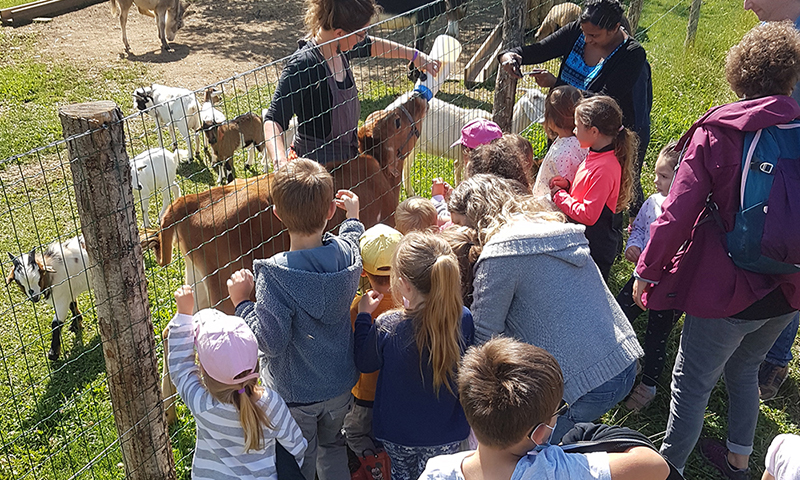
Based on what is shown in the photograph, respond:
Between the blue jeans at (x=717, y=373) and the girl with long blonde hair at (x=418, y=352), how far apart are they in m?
1.17

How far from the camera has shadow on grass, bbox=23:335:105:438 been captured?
4.06 m

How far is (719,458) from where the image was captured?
3.71 metres

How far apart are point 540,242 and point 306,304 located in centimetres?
94

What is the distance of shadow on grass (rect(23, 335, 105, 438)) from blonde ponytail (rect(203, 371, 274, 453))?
1.86 metres

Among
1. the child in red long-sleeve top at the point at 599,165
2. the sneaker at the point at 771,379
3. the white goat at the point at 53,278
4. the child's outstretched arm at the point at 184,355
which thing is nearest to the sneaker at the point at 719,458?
the sneaker at the point at 771,379

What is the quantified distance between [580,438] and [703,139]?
1.38 m

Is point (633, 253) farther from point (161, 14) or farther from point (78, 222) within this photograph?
point (161, 14)

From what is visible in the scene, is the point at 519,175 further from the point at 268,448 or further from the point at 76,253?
the point at 76,253

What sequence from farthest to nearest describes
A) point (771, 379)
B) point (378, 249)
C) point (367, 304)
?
point (771, 379), point (378, 249), point (367, 304)

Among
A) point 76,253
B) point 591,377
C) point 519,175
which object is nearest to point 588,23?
point 519,175

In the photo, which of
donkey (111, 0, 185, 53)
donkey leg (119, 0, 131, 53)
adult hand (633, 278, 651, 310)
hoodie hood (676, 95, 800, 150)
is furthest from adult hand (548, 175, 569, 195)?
donkey leg (119, 0, 131, 53)

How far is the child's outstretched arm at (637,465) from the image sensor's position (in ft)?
6.33

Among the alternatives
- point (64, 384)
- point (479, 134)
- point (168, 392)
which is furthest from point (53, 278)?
point (479, 134)

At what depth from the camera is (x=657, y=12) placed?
14.6 m
